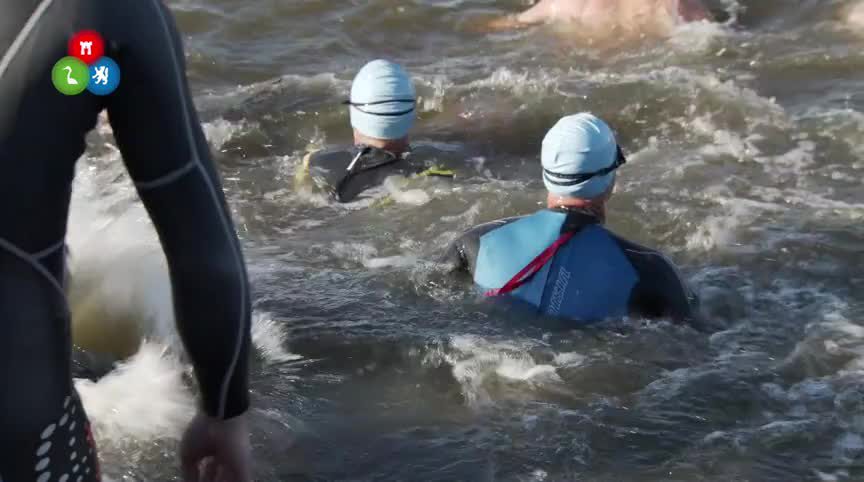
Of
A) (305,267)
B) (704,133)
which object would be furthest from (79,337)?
(704,133)

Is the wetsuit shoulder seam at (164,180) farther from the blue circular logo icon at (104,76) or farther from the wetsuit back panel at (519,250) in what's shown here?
→ the wetsuit back panel at (519,250)

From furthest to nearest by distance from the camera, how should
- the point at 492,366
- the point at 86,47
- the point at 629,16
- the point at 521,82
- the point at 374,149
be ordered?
the point at 629,16, the point at 521,82, the point at 374,149, the point at 492,366, the point at 86,47

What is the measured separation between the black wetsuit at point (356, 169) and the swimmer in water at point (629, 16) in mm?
Answer: 3479

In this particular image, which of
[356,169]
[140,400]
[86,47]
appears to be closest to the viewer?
[86,47]

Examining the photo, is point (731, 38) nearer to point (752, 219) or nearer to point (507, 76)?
point (507, 76)

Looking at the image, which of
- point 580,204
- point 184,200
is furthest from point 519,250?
point 184,200

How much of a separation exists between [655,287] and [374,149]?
2448 mm

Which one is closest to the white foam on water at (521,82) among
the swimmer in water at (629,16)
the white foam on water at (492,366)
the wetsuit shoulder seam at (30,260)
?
the swimmer in water at (629,16)

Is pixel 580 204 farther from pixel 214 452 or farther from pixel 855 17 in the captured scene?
pixel 855 17

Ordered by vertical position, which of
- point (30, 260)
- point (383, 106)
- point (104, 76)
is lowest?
point (383, 106)

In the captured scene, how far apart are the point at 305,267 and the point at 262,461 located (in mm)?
1976

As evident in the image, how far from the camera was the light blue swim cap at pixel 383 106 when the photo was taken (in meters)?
6.48

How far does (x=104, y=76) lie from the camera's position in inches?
69.3

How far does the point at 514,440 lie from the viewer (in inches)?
155
